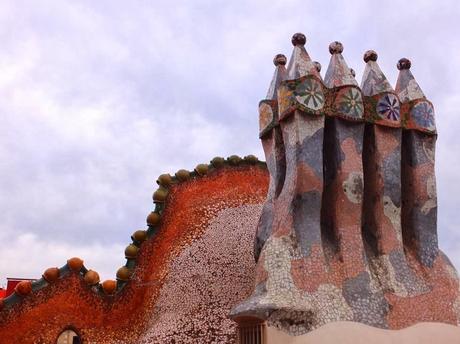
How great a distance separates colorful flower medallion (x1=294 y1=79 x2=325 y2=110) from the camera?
643cm

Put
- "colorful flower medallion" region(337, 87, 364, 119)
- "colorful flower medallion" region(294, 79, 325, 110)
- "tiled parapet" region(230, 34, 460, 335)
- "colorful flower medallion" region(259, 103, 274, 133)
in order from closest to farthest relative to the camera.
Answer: "tiled parapet" region(230, 34, 460, 335) < "colorful flower medallion" region(294, 79, 325, 110) < "colorful flower medallion" region(337, 87, 364, 119) < "colorful flower medallion" region(259, 103, 274, 133)

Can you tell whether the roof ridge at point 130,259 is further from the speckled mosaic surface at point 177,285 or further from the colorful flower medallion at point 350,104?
the colorful flower medallion at point 350,104

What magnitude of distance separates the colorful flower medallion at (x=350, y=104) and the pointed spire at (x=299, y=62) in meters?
0.37

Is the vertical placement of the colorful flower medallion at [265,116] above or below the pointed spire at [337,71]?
below

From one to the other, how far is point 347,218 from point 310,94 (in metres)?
1.34

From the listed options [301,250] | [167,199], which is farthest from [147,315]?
[301,250]

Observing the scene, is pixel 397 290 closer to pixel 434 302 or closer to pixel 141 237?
pixel 434 302

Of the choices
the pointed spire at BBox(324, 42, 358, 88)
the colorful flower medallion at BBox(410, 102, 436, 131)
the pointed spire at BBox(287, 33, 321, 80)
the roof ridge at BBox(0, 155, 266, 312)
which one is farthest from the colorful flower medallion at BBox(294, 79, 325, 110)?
the roof ridge at BBox(0, 155, 266, 312)

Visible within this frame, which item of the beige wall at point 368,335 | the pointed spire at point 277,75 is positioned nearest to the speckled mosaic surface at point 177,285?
the pointed spire at point 277,75

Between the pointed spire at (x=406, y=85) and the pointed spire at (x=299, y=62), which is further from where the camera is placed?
the pointed spire at (x=406, y=85)

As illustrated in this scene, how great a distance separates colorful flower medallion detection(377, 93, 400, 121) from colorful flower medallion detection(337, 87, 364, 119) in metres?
0.27

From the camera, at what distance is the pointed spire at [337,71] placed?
22.5ft

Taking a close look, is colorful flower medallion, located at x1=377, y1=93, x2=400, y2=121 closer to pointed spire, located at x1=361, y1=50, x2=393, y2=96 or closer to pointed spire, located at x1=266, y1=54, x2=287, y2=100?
pointed spire, located at x1=361, y1=50, x2=393, y2=96

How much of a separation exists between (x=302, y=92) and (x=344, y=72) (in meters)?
0.80
